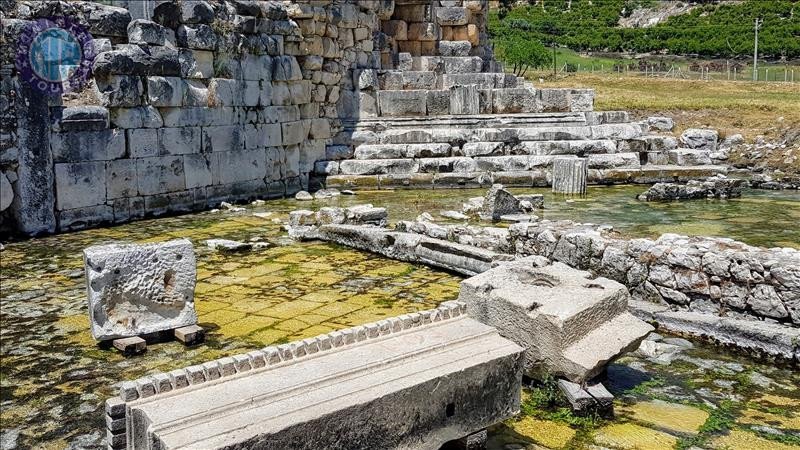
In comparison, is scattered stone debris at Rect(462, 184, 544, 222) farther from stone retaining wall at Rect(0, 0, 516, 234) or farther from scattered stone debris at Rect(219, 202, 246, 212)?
stone retaining wall at Rect(0, 0, 516, 234)

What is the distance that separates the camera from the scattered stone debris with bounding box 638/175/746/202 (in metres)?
12.1

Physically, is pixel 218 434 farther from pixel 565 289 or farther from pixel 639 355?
pixel 639 355

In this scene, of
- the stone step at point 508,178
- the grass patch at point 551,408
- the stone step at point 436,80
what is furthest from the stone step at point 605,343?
the stone step at point 436,80

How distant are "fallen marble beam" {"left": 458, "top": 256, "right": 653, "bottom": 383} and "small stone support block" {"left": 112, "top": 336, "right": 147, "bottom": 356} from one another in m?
2.45

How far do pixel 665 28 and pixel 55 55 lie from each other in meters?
46.8

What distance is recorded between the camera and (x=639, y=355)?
5641 millimetres

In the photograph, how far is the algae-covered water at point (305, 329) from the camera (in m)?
4.45

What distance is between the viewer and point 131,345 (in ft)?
18.9

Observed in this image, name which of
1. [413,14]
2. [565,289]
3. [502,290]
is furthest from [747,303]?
[413,14]

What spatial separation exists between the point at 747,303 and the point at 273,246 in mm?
5448

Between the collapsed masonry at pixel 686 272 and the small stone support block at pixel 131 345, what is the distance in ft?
10.9

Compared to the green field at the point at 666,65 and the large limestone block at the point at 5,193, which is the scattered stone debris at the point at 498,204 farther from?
the green field at the point at 666,65

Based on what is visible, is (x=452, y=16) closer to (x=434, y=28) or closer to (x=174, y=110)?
(x=434, y=28)

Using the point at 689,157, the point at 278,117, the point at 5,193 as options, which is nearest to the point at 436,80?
the point at 278,117
